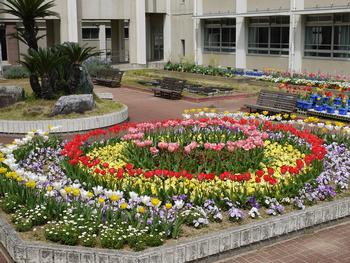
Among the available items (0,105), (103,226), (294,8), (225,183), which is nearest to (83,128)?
(0,105)

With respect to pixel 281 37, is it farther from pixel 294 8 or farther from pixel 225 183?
pixel 225 183

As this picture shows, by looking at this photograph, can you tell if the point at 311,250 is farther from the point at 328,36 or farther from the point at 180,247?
the point at 328,36

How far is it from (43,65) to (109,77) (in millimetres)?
11729

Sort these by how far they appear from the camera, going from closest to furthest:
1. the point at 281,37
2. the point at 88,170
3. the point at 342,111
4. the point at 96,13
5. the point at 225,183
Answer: the point at 225,183 < the point at 88,170 < the point at 342,111 < the point at 281,37 < the point at 96,13

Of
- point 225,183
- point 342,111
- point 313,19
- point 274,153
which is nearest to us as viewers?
point 225,183

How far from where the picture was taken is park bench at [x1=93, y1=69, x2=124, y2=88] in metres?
26.2

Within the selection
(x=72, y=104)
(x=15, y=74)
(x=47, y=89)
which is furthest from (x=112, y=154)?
(x=15, y=74)

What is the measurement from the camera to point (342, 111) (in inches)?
607

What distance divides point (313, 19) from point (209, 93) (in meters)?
9.77

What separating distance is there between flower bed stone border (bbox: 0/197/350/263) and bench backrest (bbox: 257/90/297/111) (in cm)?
902

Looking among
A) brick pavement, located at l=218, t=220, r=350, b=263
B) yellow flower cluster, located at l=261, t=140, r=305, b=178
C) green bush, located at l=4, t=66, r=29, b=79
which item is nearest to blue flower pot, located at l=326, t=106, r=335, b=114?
yellow flower cluster, located at l=261, t=140, r=305, b=178

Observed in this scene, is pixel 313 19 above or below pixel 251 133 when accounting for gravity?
above

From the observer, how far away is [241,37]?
1265 inches

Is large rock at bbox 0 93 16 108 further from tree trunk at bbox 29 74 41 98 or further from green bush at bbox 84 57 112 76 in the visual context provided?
green bush at bbox 84 57 112 76
